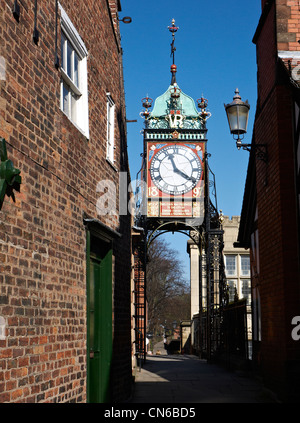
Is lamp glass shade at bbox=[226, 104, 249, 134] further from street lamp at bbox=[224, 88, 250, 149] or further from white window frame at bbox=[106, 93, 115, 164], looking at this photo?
white window frame at bbox=[106, 93, 115, 164]

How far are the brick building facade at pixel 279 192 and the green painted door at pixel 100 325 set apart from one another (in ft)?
8.84

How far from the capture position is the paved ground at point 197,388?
10.4m

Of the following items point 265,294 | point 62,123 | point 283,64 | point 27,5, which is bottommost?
point 265,294

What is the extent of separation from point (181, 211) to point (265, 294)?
12515 millimetres

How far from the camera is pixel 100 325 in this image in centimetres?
900

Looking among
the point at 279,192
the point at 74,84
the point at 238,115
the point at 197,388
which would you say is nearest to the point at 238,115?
the point at 238,115

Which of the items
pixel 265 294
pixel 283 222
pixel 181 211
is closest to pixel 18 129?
pixel 283 222

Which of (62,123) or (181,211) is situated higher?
(181,211)

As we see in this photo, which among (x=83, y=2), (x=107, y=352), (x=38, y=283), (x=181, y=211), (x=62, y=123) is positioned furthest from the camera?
(x=181, y=211)

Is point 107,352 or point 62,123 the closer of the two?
point 62,123

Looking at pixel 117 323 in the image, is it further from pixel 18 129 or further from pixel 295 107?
pixel 18 129

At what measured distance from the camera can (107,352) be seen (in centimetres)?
901

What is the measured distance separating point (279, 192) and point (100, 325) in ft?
11.4

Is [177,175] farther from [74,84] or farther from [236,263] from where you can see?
[74,84]
